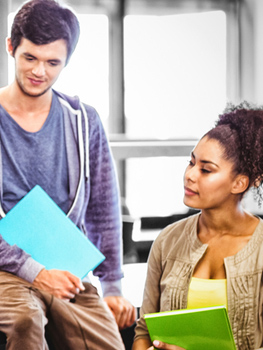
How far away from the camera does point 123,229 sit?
2.13 m

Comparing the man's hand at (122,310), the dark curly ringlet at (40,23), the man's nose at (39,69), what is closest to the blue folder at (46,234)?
the man's hand at (122,310)

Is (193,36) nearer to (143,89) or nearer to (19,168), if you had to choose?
(143,89)

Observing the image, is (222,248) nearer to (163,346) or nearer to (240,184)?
(240,184)

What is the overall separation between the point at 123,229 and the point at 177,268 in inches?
13.1

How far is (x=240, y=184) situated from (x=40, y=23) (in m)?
0.93

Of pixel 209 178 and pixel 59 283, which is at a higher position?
pixel 209 178

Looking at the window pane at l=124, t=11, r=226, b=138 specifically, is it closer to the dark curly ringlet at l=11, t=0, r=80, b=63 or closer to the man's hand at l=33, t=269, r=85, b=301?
the dark curly ringlet at l=11, t=0, r=80, b=63

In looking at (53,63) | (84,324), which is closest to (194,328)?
(84,324)

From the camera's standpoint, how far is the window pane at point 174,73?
2.14 metres

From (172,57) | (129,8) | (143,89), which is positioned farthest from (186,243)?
(129,8)

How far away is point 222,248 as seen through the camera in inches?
75.5

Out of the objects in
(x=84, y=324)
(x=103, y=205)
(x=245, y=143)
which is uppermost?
(x=245, y=143)

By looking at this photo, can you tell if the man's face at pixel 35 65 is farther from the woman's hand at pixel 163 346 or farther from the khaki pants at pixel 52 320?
the woman's hand at pixel 163 346

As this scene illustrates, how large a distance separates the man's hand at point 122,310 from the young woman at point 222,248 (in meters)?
0.23
